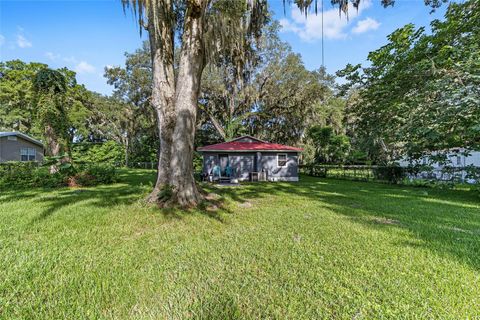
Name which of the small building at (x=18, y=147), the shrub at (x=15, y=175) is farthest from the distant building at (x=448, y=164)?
the small building at (x=18, y=147)

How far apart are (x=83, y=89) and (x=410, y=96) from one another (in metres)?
30.3

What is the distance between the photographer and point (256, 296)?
2123mm

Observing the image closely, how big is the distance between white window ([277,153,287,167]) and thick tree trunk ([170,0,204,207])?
9.61m

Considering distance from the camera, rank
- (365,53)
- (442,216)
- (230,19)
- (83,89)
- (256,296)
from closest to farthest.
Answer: (256,296) → (442,216) → (230,19) → (365,53) → (83,89)

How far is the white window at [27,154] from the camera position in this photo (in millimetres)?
17994

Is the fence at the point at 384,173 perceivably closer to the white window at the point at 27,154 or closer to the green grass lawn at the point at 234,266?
the green grass lawn at the point at 234,266

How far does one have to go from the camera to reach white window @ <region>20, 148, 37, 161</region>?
18.0m

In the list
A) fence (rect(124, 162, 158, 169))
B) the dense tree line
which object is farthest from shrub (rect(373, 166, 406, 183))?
fence (rect(124, 162, 158, 169))

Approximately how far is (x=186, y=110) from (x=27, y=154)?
841 inches

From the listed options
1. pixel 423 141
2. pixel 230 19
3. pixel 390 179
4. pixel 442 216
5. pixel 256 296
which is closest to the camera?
pixel 256 296

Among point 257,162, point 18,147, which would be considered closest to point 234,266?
point 257,162

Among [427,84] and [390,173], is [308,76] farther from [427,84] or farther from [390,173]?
[427,84]

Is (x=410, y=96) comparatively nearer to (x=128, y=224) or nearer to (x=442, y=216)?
(x=442, y=216)

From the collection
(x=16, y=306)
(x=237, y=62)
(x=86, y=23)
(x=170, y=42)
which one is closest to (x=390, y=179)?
(x=237, y=62)
